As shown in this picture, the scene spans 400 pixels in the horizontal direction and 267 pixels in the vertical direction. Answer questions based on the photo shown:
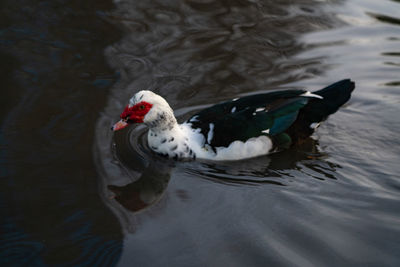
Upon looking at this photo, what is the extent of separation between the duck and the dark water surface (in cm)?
15

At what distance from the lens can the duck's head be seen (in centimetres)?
530

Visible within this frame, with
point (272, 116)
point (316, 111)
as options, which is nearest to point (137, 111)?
point (272, 116)

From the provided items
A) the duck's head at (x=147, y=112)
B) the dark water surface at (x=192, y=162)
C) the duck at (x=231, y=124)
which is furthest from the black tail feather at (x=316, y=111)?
the duck's head at (x=147, y=112)

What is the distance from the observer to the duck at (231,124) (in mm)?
5305

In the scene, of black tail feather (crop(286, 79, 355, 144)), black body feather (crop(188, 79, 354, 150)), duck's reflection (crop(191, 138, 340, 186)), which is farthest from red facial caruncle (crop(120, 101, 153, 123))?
black tail feather (crop(286, 79, 355, 144))

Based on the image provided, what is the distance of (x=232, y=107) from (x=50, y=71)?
2.78m

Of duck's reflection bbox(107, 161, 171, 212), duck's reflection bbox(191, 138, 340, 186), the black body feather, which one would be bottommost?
duck's reflection bbox(107, 161, 171, 212)

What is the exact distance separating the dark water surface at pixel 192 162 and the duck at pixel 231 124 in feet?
0.49

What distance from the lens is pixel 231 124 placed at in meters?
5.28

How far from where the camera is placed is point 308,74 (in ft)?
23.6

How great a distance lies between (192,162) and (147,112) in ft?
2.24

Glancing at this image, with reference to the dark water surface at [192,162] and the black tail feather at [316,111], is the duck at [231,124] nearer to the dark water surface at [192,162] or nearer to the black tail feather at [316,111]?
the black tail feather at [316,111]

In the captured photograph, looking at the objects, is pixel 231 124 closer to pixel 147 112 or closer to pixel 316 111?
pixel 147 112

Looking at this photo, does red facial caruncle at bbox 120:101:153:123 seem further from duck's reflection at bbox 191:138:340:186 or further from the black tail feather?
the black tail feather
